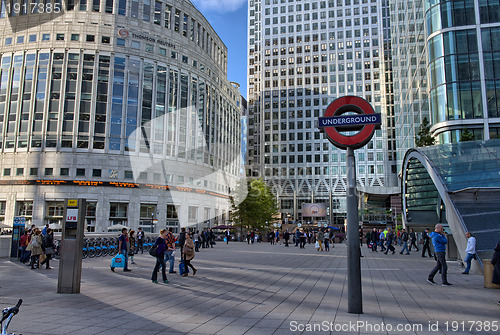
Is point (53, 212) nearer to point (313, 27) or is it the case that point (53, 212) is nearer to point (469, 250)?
point (469, 250)

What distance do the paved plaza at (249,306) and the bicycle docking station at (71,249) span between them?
406mm

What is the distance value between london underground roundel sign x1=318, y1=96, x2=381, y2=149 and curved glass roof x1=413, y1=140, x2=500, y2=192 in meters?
15.8

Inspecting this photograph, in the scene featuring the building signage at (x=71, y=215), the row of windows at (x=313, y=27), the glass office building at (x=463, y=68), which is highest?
the row of windows at (x=313, y=27)

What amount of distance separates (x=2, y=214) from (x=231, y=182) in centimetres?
4423

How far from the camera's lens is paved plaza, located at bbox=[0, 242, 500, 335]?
7020mm

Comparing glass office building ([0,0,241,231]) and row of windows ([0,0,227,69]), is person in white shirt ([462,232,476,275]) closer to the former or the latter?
glass office building ([0,0,241,231])

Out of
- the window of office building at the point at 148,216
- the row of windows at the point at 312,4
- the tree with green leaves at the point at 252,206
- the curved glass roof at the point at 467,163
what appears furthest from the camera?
the row of windows at the point at 312,4

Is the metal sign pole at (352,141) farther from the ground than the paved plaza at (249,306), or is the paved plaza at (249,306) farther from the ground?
the metal sign pole at (352,141)

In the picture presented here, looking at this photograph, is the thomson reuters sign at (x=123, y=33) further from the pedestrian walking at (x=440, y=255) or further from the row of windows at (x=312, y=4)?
the row of windows at (x=312, y=4)

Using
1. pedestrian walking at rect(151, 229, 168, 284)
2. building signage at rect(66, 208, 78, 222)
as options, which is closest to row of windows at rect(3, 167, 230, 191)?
pedestrian walking at rect(151, 229, 168, 284)

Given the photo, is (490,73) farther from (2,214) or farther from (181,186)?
(2,214)

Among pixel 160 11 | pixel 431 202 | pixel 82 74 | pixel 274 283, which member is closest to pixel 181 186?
pixel 82 74

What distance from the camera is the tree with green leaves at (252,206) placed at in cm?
6269

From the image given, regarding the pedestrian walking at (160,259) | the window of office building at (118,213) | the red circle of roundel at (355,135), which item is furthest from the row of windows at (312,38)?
the red circle of roundel at (355,135)
